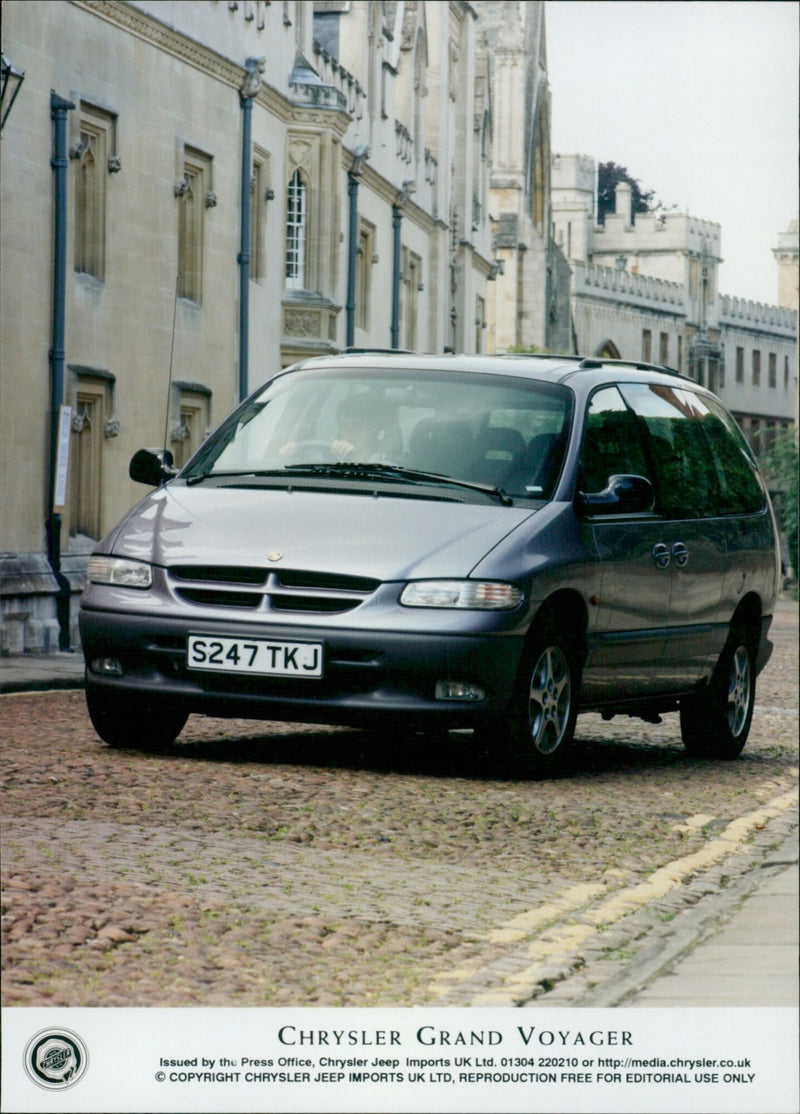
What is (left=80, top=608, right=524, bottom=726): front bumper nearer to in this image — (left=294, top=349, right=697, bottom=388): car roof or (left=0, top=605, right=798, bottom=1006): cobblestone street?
(left=0, top=605, right=798, bottom=1006): cobblestone street


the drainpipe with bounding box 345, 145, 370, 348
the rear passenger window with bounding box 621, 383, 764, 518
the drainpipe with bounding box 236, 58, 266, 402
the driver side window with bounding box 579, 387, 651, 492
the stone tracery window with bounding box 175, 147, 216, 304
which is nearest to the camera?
the driver side window with bounding box 579, 387, 651, 492

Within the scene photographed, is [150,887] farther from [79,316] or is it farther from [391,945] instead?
[79,316]

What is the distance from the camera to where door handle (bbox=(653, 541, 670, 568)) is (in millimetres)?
7605

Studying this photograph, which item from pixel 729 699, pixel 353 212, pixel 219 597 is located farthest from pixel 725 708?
pixel 353 212

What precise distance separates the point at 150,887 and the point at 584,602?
302 centimetres

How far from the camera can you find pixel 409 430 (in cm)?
758

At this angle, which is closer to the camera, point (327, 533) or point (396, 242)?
point (327, 533)

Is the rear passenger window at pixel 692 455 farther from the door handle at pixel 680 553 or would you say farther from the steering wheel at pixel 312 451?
the steering wheel at pixel 312 451

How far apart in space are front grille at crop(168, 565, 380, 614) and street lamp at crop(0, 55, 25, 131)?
4.80 metres

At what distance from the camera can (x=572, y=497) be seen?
768 centimetres

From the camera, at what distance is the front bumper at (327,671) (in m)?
7.05

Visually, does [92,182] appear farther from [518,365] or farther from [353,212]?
[353,212]

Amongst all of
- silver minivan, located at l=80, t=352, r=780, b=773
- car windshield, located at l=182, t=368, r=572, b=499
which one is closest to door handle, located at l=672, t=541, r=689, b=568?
silver minivan, located at l=80, t=352, r=780, b=773

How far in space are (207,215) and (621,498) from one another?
15324 millimetres
